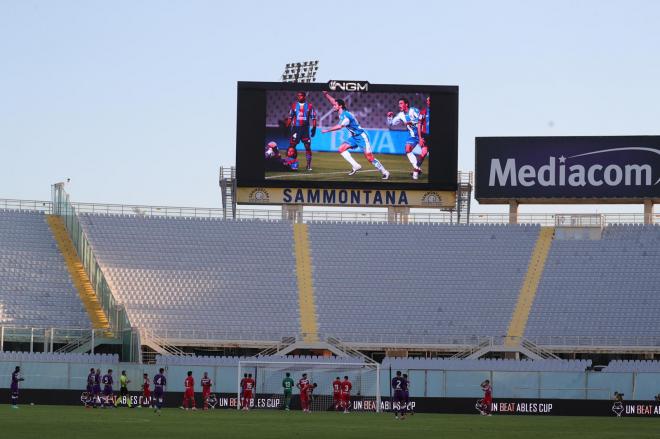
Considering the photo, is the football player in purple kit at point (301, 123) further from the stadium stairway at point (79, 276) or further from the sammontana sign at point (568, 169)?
the stadium stairway at point (79, 276)

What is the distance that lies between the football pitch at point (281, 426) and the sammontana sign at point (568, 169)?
880 inches

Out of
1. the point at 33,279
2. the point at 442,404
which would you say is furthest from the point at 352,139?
the point at 442,404

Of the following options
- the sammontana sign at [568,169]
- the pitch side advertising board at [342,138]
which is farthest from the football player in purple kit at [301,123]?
the sammontana sign at [568,169]

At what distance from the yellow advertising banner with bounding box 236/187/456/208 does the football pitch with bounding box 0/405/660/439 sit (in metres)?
20.2

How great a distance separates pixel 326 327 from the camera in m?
53.8

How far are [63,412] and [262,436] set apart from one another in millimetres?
11905

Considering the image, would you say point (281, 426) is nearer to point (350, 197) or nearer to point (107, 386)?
point (107, 386)

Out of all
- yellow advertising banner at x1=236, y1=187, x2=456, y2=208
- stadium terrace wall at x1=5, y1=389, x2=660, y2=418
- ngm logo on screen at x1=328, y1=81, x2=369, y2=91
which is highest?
ngm logo on screen at x1=328, y1=81, x2=369, y2=91

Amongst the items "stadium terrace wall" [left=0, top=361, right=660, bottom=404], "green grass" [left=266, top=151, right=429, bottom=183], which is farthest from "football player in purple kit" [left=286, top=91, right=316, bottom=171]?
"stadium terrace wall" [left=0, top=361, right=660, bottom=404]

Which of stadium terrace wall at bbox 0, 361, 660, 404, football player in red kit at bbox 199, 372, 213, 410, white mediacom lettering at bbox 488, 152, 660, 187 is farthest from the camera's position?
white mediacom lettering at bbox 488, 152, 660, 187

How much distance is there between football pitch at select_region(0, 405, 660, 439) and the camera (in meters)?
27.2

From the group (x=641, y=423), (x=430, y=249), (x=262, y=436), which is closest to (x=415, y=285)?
(x=430, y=249)

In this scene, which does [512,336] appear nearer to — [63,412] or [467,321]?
[467,321]

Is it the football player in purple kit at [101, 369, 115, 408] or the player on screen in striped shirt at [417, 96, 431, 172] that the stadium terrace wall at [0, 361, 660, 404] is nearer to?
the football player in purple kit at [101, 369, 115, 408]
